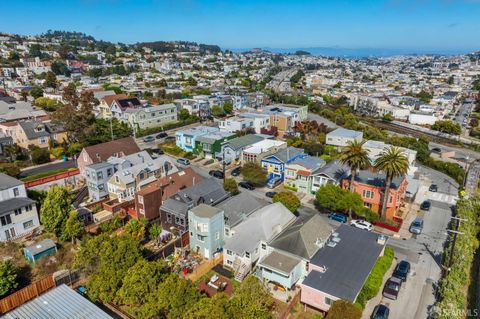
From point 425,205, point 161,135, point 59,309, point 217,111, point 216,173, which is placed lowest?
point 425,205

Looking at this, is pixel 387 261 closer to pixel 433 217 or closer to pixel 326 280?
pixel 326 280

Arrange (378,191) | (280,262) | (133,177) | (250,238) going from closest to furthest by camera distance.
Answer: (280,262), (250,238), (378,191), (133,177)

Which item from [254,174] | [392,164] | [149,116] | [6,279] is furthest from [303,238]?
[149,116]

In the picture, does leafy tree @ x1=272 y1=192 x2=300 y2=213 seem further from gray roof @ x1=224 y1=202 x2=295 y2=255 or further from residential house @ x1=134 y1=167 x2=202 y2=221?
residential house @ x1=134 y1=167 x2=202 y2=221

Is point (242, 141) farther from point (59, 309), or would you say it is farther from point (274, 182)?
point (59, 309)

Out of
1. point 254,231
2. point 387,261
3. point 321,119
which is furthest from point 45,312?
point 321,119

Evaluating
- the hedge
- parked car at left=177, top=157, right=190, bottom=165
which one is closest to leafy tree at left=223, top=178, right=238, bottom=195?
parked car at left=177, top=157, right=190, bottom=165
